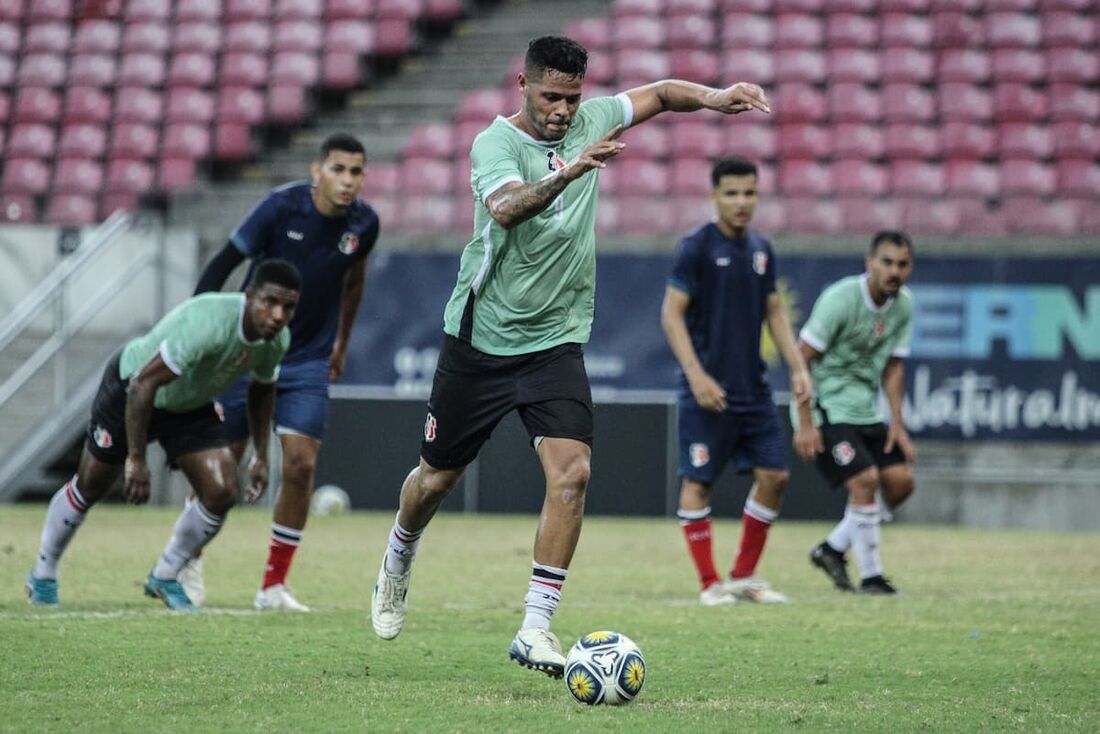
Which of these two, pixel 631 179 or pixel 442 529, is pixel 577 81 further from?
pixel 631 179

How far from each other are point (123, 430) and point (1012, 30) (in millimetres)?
13821

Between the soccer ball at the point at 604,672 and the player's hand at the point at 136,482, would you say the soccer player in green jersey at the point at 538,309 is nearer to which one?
the soccer ball at the point at 604,672

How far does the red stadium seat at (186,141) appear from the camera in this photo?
19.3 m

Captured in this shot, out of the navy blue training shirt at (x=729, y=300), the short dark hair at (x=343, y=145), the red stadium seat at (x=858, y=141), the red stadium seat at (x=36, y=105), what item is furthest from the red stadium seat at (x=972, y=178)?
the short dark hair at (x=343, y=145)

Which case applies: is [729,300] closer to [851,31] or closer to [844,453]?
[844,453]

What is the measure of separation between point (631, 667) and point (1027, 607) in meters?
4.22

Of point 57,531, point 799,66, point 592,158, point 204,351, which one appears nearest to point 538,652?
point 592,158

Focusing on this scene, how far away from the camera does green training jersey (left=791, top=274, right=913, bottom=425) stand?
32.8 ft

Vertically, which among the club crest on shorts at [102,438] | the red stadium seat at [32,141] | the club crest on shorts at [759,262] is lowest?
the club crest on shorts at [102,438]

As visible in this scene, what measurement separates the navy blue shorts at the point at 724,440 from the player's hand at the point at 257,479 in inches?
95.9

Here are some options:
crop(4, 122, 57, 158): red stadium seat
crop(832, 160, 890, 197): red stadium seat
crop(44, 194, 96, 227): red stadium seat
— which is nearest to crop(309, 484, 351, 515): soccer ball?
crop(44, 194, 96, 227): red stadium seat

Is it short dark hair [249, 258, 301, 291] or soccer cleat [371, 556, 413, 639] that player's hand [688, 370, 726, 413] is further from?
soccer cleat [371, 556, 413, 639]

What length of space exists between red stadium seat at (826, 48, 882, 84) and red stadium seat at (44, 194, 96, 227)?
8.20 meters

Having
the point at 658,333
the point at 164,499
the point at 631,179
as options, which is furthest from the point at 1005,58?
the point at 164,499
